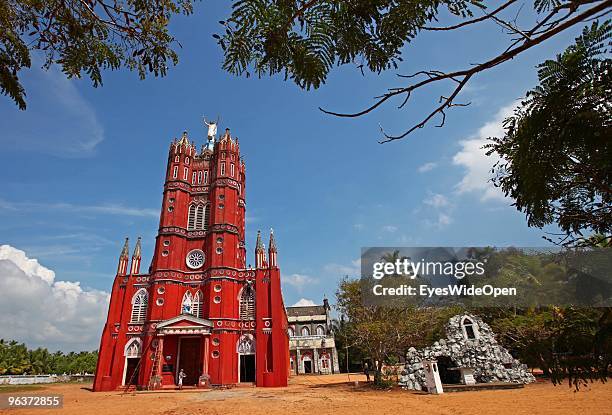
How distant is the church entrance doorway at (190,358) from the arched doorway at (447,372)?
15.8m

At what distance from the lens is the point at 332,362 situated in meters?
44.0

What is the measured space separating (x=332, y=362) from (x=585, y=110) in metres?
45.6

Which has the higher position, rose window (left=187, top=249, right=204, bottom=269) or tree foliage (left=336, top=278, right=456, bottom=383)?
rose window (left=187, top=249, right=204, bottom=269)

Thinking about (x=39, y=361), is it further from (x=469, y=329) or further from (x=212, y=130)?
(x=469, y=329)

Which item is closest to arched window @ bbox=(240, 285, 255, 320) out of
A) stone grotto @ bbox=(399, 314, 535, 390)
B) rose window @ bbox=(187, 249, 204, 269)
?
rose window @ bbox=(187, 249, 204, 269)

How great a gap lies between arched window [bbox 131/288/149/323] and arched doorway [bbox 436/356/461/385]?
66.6 feet

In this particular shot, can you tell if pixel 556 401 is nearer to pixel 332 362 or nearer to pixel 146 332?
pixel 146 332

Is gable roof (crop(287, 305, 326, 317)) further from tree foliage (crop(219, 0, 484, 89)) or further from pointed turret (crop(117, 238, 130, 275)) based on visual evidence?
tree foliage (crop(219, 0, 484, 89))

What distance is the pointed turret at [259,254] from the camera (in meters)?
28.6

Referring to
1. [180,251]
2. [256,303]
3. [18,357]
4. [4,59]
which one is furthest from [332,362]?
[4,59]

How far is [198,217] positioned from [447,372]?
21371mm

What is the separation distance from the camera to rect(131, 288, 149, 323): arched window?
26641mm

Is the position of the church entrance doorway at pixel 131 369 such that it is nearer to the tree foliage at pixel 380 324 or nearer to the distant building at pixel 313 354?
the tree foliage at pixel 380 324

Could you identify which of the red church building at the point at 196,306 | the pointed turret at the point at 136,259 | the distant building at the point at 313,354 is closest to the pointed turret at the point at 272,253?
the red church building at the point at 196,306
